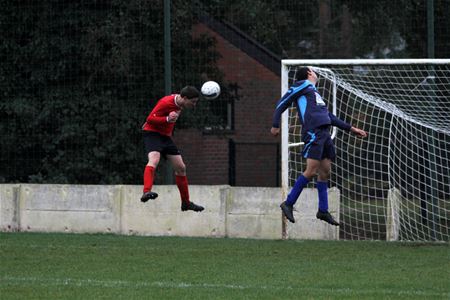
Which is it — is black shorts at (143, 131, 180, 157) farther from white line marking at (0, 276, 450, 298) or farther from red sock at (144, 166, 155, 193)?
white line marking at (0, 276, 450, 298)

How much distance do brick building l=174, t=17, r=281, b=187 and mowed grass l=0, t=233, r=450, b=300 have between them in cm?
511

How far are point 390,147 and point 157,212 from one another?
3.96 m

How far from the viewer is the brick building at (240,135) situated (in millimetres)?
20734

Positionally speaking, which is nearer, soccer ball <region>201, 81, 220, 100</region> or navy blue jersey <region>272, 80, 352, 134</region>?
navy blue jersey <region>272, 80, 352, 134</region>

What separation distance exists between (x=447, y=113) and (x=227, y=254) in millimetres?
4754

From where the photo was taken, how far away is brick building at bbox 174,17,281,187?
2073 centimetres

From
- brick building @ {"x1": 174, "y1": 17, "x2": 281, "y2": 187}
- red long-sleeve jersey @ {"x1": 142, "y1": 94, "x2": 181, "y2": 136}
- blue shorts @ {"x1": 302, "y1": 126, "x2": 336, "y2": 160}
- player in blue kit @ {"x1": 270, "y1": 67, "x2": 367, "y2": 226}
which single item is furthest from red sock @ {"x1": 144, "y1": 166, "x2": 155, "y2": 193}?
brick building @ {"x1": 174, "y1": 17, "x2": 281, "y2": 187}

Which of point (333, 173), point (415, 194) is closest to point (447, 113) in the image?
point (415, 194)

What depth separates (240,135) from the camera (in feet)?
76.0

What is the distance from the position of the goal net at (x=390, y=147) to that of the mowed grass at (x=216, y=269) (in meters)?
1.35

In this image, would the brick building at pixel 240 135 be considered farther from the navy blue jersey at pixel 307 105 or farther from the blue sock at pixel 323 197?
the blue sock at pixel 323 197

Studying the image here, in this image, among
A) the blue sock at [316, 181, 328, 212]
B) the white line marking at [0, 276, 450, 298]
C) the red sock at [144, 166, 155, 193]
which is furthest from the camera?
the red sock at [144, 166, 155, 193]

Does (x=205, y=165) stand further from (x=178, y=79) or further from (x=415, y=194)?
(x=415, y=194)

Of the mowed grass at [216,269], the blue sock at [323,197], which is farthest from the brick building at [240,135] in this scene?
the blue sock at [323,197]
